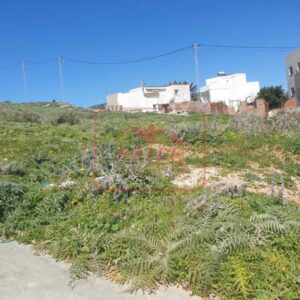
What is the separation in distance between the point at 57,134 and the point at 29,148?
7.32 ft

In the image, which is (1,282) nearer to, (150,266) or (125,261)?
(125,261)

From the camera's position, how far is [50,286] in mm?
3168

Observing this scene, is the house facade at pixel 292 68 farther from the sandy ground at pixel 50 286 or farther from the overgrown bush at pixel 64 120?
the sandy ground at pixel 50 286

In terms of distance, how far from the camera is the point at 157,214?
4.21 meters

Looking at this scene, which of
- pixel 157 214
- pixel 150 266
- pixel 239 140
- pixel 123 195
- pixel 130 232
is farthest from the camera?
pixel 239 140

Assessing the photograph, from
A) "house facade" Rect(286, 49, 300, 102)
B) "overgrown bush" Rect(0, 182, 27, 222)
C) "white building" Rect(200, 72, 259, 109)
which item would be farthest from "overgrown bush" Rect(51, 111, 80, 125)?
"white building" Rect(200, 72, 259, 109)

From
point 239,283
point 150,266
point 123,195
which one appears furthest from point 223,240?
point 123,195

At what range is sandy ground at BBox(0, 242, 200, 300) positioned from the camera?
9.80ft

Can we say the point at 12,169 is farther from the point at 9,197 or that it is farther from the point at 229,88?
the point at 229,88

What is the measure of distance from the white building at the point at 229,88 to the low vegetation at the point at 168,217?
48.2m

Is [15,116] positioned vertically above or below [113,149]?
above

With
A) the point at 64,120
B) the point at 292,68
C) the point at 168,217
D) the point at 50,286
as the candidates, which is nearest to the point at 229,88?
the point at 292,68

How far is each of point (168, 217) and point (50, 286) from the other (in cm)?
146

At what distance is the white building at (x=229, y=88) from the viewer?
180ft
